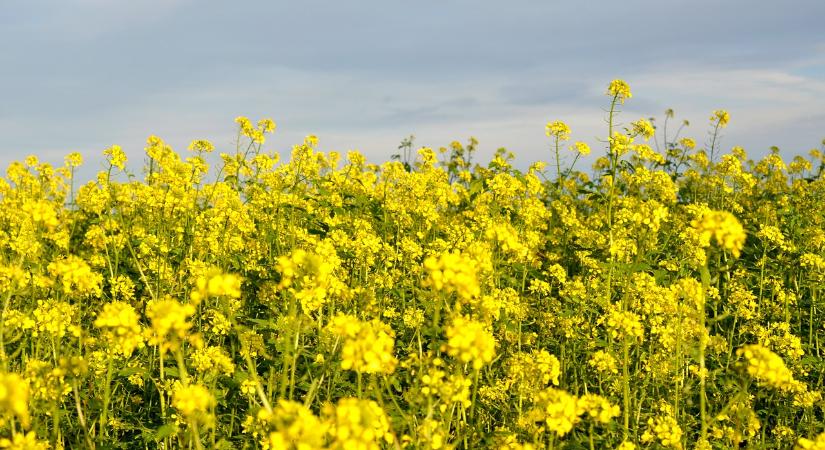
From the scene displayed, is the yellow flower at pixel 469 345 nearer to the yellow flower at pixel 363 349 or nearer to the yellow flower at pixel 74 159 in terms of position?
the yellow flower at pixel 363 349

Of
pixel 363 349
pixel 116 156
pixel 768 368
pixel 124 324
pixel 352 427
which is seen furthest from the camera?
pixel 116 156

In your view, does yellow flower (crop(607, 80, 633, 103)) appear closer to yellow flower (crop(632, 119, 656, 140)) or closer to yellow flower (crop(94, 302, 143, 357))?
yellow flower (crop(632, 119, 656, 140))

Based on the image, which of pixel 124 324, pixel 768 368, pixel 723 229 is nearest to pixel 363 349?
pixel 124 324

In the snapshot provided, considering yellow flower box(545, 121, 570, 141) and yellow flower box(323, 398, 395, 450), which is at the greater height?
yellow flower box(545, 121, 570, 141)

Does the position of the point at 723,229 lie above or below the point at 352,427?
above

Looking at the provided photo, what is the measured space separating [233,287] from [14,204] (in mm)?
7153

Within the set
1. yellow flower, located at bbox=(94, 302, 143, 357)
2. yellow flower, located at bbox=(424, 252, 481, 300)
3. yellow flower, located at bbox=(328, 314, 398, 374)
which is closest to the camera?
yellow flower, located at bbox=(328, 314, 398, 374)

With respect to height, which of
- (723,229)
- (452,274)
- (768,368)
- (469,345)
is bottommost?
(768,368)

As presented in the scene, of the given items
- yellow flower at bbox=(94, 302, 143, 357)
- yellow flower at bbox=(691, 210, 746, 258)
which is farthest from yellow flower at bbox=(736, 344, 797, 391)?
yellow flower at bbox=(94, 302, 143, 357)

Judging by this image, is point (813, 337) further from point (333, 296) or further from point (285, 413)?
point (285, 413)

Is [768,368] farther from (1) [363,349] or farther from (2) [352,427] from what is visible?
(2) [352,427]

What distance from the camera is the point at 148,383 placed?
5352 mm

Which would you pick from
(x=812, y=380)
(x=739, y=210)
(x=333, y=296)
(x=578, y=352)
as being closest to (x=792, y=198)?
(x=739, y=210)

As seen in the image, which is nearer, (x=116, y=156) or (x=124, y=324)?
(x=124, y=324)
